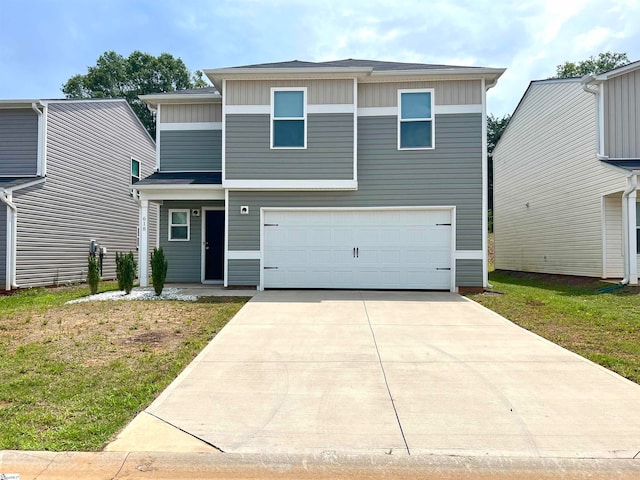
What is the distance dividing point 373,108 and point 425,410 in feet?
30.0

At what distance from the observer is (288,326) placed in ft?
24.3

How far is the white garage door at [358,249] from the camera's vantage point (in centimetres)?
1162

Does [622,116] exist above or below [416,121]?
above

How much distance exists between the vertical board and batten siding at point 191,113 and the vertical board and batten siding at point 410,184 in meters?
2.89

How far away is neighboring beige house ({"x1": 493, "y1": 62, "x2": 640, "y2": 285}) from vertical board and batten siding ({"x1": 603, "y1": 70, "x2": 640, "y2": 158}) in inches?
0.9

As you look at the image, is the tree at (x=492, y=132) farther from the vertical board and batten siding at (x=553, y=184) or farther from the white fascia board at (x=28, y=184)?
the white fascia board at (x=28, y=184)

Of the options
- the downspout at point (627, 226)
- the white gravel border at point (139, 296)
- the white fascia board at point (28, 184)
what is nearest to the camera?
Result: the white gravel border at point (139, 296)

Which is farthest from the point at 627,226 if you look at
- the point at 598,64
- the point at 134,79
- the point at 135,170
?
the point at 134,79

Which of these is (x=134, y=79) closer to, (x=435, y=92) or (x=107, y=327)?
(x=435, y=92)

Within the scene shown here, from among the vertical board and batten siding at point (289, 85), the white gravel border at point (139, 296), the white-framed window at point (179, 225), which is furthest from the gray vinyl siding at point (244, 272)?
the vertical board and batten siding at point (289, 85)

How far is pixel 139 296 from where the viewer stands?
10547mm

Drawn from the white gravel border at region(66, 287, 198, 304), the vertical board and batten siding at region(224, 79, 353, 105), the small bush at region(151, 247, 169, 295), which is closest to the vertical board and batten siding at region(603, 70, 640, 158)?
the vertical board and batten siding at region(224, 79, 353, 105)

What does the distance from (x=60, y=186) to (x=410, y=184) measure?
10194 mm

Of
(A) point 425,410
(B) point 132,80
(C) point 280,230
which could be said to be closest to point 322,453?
(A) point 425,410
